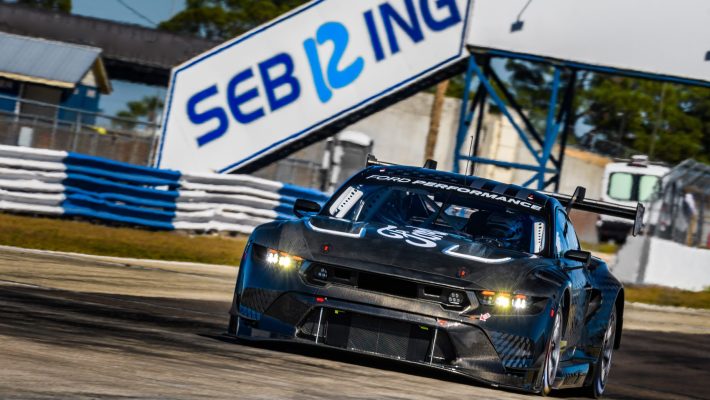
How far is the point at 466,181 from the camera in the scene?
977 centimetres

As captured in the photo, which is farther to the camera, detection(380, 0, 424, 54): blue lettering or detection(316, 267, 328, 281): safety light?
detection(380, 0, 424, 54): blue lettering

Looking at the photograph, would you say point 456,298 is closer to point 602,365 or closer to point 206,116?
point 602,365

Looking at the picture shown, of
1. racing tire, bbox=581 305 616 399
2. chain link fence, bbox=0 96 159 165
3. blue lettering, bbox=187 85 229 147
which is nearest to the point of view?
racing tire, bbox=581 305 616 399

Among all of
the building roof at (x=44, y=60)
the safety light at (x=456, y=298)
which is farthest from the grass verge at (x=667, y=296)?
the building roof at (x=44, y=60)

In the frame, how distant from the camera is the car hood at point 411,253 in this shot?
7.97 meters

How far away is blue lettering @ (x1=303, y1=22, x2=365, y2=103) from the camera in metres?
24.9

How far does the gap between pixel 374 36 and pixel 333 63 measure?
0.89 metres

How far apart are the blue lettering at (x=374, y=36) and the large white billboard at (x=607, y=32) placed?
165 centimetres

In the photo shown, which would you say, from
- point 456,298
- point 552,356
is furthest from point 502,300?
point 552,356

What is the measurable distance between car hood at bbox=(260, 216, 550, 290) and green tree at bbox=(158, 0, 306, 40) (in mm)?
77841

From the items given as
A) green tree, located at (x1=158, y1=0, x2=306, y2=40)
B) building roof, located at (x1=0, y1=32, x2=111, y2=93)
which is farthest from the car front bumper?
green tree, located at (x1=158, y1=0, x2=306, y2=40)

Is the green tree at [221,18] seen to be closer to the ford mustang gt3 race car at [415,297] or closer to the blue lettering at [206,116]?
the blue lettering at [206,116]

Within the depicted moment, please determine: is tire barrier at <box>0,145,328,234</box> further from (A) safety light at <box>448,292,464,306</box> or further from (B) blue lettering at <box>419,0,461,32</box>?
(A) safety light at <box>448,292,464,306</box>

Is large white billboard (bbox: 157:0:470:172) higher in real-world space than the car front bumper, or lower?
higher
